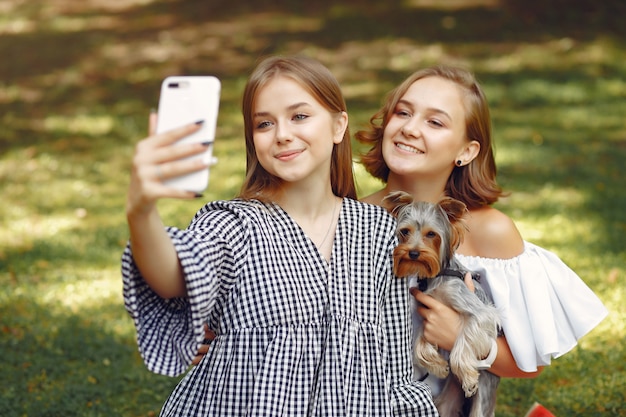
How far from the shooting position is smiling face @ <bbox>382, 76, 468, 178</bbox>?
143 inches

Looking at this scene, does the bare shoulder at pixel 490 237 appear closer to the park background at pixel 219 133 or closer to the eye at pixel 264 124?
the eye at pixel 264 124

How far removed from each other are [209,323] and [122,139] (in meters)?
7.50

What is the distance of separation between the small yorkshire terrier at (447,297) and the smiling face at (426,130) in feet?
0.82

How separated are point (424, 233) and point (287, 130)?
686 mm

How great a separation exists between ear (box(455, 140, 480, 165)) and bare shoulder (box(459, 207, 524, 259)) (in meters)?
0.23

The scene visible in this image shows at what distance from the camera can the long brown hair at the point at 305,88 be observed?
3.09m

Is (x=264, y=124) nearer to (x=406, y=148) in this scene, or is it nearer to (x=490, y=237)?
(x=406, y=148)

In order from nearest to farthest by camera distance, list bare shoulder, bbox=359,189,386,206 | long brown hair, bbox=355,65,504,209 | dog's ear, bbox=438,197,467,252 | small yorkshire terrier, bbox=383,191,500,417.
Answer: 1. small yorkshire terrier, bbox=383,191,500,417
2. dog's ear, bbox=438,197,467,252
3. long brown hair, bbox=355,65,504,209
4. bare shoulder, bbox=359,189,386,206

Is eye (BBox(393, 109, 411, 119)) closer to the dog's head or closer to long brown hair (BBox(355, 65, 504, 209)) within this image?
long brown hair (BBox(355, 65, 504, 209))

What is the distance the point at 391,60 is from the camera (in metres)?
12.4

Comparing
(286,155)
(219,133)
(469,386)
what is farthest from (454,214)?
(219,133)

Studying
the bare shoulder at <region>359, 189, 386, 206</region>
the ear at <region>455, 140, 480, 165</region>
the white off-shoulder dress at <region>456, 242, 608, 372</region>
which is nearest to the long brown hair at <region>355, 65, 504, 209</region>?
the ear at <region>455, 140, 480, 165</region>

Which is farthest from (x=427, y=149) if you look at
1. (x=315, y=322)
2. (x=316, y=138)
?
(x=315, y=322)

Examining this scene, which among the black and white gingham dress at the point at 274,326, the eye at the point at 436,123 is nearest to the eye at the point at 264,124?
the black and white gingham dress at the point at 274,326
